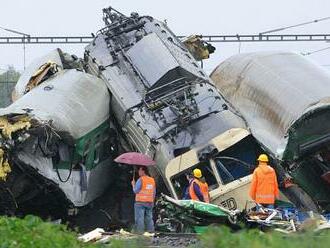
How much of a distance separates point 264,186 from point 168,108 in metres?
2.97

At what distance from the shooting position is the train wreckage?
12820 mm

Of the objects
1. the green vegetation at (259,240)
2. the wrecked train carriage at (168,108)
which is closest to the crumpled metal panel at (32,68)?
the wrecked train carriage at (168,108)

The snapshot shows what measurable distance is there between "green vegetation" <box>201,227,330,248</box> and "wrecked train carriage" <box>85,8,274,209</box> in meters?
8.06

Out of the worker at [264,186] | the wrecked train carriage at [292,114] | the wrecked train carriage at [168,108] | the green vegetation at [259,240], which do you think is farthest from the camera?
the wrecked train carriage at [168,108]

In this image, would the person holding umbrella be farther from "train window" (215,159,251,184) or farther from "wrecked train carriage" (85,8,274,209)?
"train window" (215,159,251,184)

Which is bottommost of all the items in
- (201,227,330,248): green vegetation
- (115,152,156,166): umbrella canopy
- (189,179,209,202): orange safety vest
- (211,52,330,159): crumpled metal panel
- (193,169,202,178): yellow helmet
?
(189,179,209,202): orange safety vest

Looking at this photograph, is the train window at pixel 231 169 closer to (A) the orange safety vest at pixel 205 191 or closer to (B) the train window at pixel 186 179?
(B) the train window at pixel 186 179

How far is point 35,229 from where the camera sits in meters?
5.45

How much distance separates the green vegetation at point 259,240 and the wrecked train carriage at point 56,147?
340 inches

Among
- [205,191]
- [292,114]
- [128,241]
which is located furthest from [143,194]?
[128,241]

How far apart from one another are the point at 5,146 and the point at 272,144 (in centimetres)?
411

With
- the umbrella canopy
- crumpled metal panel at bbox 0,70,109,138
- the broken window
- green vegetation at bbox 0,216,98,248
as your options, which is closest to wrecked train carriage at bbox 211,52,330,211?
the broken window

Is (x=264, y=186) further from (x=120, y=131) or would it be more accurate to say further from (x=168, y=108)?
(x=120, y=131)

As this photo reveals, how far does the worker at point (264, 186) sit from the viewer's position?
38.9 ft
